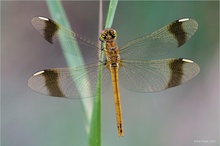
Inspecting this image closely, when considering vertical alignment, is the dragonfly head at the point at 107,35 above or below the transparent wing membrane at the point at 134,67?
above

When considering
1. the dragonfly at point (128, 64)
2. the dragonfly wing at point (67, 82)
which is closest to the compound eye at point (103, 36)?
the dragonfly at point (128, 64)

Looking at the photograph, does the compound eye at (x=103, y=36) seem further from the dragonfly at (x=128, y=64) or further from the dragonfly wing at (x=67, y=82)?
the dragonfly wing at (x=67, y=82)

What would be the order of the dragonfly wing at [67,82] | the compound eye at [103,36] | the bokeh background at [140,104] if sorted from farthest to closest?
the bokeh background at [140,104] < the compound eye at [103,36] < the dragonfly wing at [67,82]

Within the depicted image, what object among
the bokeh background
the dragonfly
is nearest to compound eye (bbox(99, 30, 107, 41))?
the dragonfly

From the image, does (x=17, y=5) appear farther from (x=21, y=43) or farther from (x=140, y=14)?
(x=140, y=14)

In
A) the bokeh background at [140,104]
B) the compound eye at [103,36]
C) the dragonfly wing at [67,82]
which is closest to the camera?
the dragonfly wing at [67,82]

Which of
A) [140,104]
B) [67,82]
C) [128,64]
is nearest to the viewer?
[67,82]

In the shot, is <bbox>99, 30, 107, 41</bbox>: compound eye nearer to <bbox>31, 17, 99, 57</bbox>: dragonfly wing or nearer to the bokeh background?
<bbox>31, 17, 99, 57</bbox>: dragonfly wing

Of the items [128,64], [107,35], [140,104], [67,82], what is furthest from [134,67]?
[140,104]

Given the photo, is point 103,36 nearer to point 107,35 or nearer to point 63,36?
point 107,35
